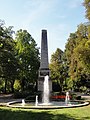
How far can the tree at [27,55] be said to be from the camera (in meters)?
54.1

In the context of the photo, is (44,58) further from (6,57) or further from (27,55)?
(27,55)

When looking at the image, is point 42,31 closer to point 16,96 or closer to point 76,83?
point 16,96

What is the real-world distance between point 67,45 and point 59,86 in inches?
434

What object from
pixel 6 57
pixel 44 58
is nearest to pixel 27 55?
pixel 6 57

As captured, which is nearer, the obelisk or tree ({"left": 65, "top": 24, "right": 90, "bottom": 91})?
tree ({"left": 65, "top": 24, "right": 90, "bottom": 91})

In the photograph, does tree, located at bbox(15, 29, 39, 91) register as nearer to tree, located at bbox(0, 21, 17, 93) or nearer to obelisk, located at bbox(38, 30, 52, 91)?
tree, located at bbox(0, 21, 17, 93)

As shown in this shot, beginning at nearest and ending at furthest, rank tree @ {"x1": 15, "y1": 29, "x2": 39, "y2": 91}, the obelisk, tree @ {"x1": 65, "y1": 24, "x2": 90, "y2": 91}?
tree @ {"x1": 65, "y1": 24, "x2": 90, "y2": 91} < the obelisk < tree @ {"x1": 15, "y1": 29, "x2": 39, "y2": 91}

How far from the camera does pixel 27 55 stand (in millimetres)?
54281

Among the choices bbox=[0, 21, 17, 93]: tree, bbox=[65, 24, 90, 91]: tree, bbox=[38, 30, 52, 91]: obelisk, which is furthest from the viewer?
bbox=[0, 21, 17, 93]: tree

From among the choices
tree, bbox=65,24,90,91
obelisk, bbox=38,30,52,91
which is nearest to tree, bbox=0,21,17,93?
obelisk, bbox=38,30,52,91

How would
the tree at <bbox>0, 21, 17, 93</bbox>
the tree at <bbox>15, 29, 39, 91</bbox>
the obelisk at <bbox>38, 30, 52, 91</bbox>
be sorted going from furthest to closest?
the tree at <bbox>15, 29, 39, 91</bbox> → the tree at <bbox>0, 21, 17, 93</bbox> → the obelisk at <bbox>38, 30, 52, 91</bbox>

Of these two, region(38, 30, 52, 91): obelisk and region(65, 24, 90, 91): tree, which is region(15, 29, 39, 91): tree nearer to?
region(65, 24, 90, 91): tree

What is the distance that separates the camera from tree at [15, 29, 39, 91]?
54.1 m

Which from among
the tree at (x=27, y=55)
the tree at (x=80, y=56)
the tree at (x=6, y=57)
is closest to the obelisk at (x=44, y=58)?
the tree at (x=80, y=56)
